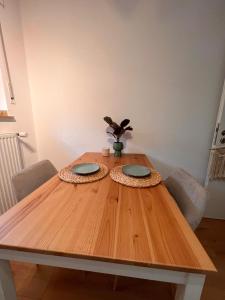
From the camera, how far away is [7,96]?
59.7 inches

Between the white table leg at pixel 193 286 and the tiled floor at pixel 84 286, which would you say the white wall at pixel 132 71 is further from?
the white table leg at pixel 193 286

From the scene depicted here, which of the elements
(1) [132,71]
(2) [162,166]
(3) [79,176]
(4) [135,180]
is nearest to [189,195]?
(4) [135,180]

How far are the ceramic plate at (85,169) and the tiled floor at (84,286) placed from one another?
0.76m

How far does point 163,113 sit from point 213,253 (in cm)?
132

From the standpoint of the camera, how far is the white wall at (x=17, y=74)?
1466 mm

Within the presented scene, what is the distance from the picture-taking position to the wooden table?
0.51 m

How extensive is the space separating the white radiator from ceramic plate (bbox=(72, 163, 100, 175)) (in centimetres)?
75

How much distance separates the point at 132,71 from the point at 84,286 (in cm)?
179

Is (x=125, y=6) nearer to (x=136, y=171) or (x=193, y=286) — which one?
(x=136, y=171)

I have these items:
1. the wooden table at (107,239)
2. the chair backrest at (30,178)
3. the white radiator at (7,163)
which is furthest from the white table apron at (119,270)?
the white radiator at (7,163)

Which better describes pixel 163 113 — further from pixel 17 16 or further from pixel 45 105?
pixel 17 16

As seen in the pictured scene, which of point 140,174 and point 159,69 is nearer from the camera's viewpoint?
point 140,174

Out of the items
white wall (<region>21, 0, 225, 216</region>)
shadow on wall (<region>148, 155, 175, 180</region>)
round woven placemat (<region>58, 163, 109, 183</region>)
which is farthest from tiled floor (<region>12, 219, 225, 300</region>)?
white wall (<region>21, 0, 225, 216</region>)

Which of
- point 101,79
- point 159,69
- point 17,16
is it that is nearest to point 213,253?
point 159,69
